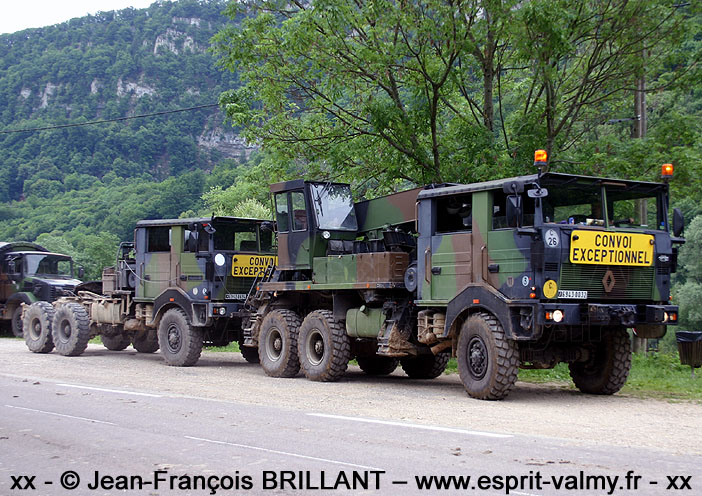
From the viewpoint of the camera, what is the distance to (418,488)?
23.4 feet

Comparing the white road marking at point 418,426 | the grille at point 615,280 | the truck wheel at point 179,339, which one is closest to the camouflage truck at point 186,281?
the truck wheel at point 179,339

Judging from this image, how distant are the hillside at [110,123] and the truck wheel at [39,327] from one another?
6600 centimetres

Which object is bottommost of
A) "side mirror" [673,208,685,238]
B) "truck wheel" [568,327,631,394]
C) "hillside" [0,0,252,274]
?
"truck wheel" [568,327,631,394]

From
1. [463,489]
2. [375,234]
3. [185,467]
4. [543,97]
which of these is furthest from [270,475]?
[543,97]

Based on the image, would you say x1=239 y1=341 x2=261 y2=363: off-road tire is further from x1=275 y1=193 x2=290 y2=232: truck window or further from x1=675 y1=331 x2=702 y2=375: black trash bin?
x1=675 y1=331 x2=702 y2=375: black trash bin

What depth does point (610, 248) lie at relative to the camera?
515 inches

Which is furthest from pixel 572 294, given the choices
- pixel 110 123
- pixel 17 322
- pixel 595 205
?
pixel 110 123

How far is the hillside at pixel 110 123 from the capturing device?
349ft

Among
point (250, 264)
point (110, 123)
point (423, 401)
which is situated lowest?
point (423, 401)

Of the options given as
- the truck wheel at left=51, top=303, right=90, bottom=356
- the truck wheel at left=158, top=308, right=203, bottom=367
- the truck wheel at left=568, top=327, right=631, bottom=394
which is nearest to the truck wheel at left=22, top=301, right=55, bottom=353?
the truck wheel at left=51, top=303, right=90, bottom=356

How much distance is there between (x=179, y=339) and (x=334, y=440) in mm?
11095

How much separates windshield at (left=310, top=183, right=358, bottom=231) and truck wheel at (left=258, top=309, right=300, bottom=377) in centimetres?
195

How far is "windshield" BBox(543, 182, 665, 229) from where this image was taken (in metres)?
12.9

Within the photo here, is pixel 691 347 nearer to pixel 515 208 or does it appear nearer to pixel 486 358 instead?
pixel 486 358
